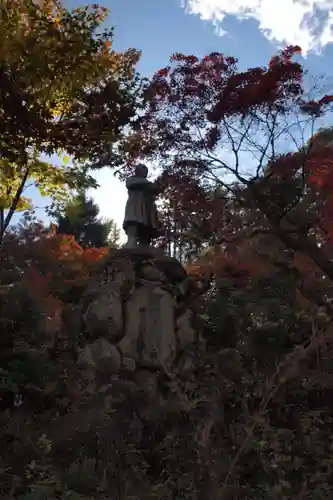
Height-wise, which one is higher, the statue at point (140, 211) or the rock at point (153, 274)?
the statue at point (140, 211)

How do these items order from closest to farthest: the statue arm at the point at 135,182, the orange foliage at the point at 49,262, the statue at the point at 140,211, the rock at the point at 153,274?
the rock at the point at 153,274
the statue at the point at 140,211
the statue arm at the point at 135,182
the orange foliage at the point at 49,262

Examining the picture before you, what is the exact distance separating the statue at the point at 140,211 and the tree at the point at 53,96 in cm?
145

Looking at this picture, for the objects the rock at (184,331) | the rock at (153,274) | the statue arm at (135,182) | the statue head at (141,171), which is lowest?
the rock at (184,331)

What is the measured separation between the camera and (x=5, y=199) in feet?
28.3

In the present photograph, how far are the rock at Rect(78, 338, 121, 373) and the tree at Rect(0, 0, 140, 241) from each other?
310 cm

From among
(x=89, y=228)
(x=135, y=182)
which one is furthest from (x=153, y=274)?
(x=89, y=228)

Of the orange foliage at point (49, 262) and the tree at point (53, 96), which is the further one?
the orange foliage at point (49, 262)

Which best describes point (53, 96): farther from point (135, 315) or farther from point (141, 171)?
point (135, 315)

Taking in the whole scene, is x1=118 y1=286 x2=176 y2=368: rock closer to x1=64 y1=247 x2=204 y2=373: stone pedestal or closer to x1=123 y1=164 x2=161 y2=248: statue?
x1=64 y1=247 x2=204 y2=373: stone pedestal

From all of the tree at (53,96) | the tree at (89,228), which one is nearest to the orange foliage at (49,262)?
the tree at (53,96)

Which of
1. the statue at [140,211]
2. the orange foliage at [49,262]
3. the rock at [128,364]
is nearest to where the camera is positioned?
the rock at [128,364]

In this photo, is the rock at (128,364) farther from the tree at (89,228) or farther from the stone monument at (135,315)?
the tree at (89,228)

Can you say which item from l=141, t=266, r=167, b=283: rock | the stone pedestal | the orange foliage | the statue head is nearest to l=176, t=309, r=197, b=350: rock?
the stone pedestal

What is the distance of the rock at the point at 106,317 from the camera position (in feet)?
19.7
